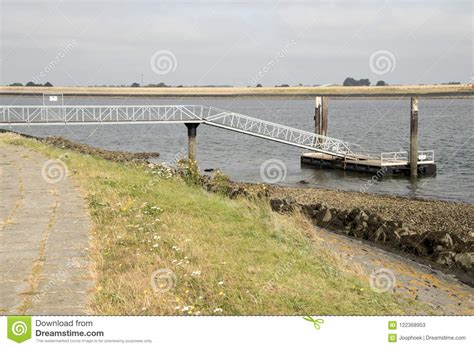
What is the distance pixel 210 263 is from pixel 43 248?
105 inches

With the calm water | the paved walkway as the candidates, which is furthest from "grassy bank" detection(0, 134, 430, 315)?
the calm water

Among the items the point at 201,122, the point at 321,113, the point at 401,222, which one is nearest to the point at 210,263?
the point at 401,222

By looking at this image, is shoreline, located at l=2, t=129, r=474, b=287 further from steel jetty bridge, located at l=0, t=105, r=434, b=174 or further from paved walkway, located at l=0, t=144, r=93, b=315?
steel jetty bridge, located at l=0, t=105, r=434, b=174

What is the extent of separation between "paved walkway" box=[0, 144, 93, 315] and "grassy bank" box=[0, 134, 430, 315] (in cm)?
27

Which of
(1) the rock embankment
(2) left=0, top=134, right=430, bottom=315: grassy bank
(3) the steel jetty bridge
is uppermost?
(3) the steel jetty bridge

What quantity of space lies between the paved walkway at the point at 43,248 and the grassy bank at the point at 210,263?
27cm

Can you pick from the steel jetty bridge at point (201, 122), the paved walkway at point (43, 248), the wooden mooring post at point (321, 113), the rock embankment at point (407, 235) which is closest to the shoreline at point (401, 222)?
the rock embankment at point (407, 235)

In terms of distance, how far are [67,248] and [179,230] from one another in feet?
6.83

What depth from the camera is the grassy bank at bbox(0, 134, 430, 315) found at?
746cm

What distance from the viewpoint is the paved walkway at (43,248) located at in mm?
7270

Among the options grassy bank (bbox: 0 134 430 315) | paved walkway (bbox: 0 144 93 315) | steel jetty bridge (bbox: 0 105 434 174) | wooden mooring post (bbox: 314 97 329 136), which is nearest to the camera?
paved walkway (bbox: 0 144 93 315)

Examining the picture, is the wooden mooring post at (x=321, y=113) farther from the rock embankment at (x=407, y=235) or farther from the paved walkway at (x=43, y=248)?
the paved walkway at (x=43, y=248)
